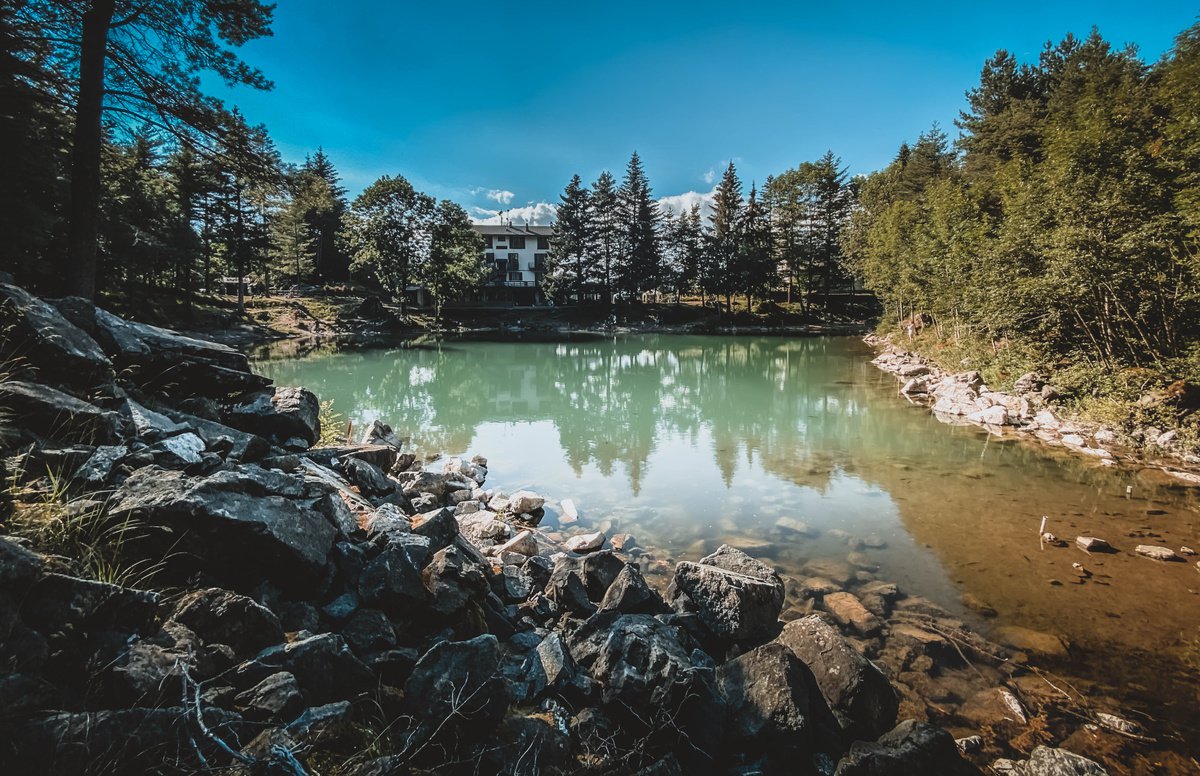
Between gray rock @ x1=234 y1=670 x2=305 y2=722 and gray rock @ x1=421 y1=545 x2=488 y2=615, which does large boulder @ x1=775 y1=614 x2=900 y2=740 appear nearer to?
gray rock @ x1=421 y1=545 x2=488 y2=615

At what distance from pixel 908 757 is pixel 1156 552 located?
7635mm

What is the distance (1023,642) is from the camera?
6.18 metres

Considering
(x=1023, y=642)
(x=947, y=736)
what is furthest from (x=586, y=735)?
(x=1023, y=642)

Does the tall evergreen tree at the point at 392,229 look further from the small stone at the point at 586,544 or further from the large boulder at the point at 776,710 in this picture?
the large boulder at the point at 776,710

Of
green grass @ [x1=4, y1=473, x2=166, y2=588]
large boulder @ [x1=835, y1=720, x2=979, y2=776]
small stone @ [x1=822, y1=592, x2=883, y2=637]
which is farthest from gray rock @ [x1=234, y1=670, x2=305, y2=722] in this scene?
small stone @ [x1=822, y1=592, x2=883, y2=637]

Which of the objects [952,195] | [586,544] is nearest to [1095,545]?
[586,544]

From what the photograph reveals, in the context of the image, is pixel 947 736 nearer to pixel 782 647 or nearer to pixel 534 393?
pixel 782 647

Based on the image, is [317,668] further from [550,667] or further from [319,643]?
[550,667]

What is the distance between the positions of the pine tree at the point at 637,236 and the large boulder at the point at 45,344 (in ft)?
205

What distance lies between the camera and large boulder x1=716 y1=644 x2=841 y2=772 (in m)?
4.06

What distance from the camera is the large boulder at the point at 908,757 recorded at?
3.87 meters

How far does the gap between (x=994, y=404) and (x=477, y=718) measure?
21299 millimetres

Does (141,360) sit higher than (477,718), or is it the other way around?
(141,360)

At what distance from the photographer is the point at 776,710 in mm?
4129
